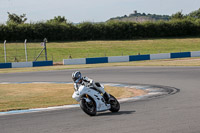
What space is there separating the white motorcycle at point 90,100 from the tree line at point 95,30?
48.8 m

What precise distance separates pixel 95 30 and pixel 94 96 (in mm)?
53233

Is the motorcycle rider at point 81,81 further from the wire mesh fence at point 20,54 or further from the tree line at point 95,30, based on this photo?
the tree line at point 95,30

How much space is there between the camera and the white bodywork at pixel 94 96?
9.34 metres

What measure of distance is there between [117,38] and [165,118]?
5469 centimetres

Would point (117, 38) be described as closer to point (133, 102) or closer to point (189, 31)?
point (189, 31)

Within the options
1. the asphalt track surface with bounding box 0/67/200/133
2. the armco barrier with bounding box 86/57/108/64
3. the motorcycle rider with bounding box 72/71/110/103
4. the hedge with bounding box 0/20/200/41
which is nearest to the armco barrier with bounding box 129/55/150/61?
the armco barrier with bounding box 86/57/108/64

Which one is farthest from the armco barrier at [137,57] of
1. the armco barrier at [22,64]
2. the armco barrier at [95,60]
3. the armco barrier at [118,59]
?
the armco barrier at [22,64]

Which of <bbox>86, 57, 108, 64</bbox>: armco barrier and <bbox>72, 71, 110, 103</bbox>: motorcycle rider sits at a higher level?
<bbox>72, 71, 110, 103</bbox>: motorcycle rider

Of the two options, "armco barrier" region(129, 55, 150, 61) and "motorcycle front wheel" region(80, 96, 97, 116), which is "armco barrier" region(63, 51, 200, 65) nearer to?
"armco barrier" region(129, 55, 150, 61)

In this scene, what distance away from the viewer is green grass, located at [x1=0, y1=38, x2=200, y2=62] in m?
47.4

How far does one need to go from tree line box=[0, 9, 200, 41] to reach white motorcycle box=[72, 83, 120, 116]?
160 feet

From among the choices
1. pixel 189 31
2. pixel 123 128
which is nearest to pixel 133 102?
pixel 123 128

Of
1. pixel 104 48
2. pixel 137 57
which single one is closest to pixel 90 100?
pixel 137 57

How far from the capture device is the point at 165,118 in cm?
855
